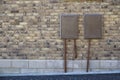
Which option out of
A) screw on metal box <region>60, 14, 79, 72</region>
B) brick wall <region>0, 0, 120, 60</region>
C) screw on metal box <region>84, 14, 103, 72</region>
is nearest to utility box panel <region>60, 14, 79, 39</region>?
screw on metal box <region>60, 14, 79, 72</region>

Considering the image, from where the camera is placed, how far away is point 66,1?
7.43 m

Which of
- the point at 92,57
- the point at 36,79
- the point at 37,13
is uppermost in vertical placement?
the point at 37,13

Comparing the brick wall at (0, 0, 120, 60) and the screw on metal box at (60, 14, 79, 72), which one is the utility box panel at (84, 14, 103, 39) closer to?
the brick wall at (0, 0, 120, 60)

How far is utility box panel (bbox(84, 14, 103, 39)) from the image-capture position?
7.39m

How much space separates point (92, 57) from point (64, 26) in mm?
1072

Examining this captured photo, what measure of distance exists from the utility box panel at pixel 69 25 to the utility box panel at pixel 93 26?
9.8 inches

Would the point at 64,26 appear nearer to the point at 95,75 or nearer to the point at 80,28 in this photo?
the point at 80,28

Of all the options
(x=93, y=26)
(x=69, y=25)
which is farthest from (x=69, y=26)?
(x=93, y=26)

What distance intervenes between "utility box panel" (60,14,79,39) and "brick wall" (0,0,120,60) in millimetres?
120

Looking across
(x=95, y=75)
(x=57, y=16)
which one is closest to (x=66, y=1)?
(x=57, y=16)

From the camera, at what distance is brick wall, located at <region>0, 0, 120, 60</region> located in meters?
7.44

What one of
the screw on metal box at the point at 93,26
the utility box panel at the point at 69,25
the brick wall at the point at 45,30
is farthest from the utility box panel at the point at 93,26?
the utility box panel at the point at 69,25

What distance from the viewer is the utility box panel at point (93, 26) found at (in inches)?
291

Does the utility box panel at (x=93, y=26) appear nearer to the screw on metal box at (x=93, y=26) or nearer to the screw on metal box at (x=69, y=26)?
the screw on metal box at (x=93, y=26)
